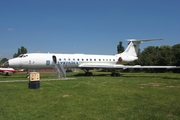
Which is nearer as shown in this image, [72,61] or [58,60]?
[58,60]

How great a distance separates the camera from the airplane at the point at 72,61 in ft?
76.9

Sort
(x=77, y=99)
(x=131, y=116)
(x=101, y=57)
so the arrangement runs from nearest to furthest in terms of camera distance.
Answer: (x=131, y=116) < (x=77, y=99) < (x=101, y=57)

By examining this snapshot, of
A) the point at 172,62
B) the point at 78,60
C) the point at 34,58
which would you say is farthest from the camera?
the point at 172,62

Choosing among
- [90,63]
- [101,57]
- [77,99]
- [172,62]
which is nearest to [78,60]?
[90,63]

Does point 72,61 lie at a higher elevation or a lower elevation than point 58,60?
lower

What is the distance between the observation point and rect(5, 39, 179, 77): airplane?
23453 mm

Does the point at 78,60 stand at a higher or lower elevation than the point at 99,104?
higher

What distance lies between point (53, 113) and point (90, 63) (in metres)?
22.3

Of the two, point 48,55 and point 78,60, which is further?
point 78,60

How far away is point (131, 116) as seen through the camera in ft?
20.6

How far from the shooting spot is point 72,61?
27203mm

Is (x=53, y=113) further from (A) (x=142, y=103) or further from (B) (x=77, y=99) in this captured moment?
(A) (x=142, y=103)

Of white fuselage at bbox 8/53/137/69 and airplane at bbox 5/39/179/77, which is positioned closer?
white fuselage at bbox 8/53/137/69

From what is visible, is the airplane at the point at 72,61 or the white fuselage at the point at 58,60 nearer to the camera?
the white fuselage at the point at 58,60
